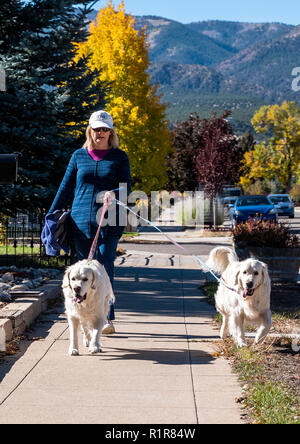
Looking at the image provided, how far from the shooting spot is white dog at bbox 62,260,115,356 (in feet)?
19.6

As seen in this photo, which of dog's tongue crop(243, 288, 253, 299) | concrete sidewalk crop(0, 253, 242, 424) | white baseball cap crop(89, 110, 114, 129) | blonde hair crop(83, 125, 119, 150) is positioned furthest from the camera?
blonde hair crop(83, 125, 119, 150)

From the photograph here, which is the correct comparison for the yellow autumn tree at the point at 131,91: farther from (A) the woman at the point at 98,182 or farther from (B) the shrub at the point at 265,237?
(A) the woman at the point at 98,182

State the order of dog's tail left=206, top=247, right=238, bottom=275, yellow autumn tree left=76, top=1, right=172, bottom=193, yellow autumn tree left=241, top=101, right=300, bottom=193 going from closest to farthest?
dog's tail left=206, top=247, right=238, bottom=275
yellow autumn tree left=76, top=1, right=172, bottom=193
yellow autumn tree left=241, top=101, right=300, bottom=193

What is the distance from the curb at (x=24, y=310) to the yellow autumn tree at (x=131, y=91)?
16105mm

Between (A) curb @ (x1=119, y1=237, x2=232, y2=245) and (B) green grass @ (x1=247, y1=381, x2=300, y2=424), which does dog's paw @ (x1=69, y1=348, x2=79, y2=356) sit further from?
(A) curb @ (x1=119, y1=237, x2=232, y2=245)

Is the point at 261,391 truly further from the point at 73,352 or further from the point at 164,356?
the point at 73,352

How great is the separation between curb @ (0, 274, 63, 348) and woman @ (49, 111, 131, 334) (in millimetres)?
1061

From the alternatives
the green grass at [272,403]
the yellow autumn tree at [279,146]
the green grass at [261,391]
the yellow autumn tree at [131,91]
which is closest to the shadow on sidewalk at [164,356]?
the green grass at [261,391]

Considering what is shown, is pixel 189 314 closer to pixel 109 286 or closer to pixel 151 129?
pixel 109 286

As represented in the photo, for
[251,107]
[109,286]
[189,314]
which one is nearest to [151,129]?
[189,314]

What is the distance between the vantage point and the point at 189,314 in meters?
8.67

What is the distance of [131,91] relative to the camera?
26.5m

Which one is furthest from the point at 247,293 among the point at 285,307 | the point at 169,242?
the point at 169,242

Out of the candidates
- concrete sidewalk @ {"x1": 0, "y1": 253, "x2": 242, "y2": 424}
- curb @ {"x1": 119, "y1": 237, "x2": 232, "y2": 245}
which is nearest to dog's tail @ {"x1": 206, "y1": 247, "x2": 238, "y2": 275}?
concrete sidewalk @ {"x1": 0, "y1": 253, "x2": 242, "y2": 424}
